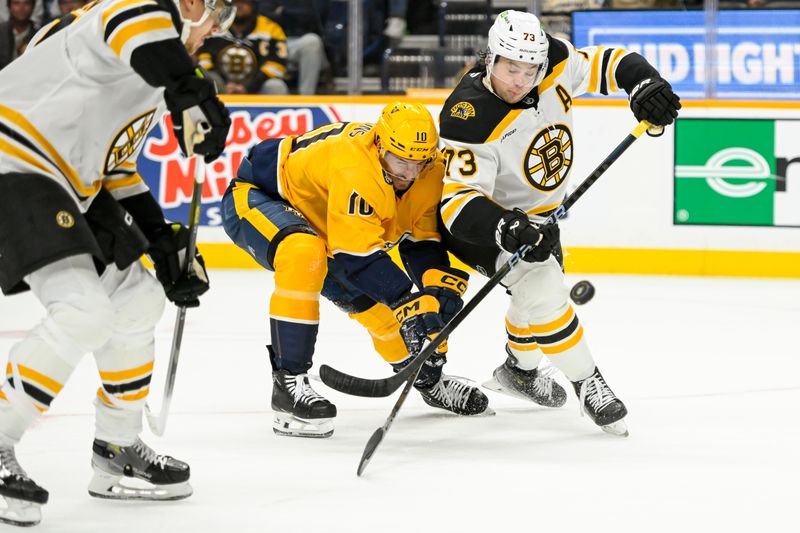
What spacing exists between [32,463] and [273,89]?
4.00m

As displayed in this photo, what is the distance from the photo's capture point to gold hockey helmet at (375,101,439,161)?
10.7ft

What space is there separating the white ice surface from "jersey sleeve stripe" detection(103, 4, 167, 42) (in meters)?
1.02

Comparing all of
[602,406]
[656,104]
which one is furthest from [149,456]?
[656,104]

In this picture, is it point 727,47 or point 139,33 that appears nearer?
point 139,33

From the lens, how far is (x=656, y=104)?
3.25 m

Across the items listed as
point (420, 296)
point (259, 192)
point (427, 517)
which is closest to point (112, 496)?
point (427, 517)

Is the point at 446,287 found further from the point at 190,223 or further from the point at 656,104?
the point at 190,223

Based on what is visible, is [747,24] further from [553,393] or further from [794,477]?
[794,477]

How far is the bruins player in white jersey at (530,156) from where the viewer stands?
3.21m

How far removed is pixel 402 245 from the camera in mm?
3701

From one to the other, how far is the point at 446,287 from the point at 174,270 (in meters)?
0.96

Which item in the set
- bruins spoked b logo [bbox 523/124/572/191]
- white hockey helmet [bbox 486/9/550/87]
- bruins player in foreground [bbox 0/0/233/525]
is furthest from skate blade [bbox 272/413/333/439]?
→ white hockey helmet [bbox 486/9/550/87]

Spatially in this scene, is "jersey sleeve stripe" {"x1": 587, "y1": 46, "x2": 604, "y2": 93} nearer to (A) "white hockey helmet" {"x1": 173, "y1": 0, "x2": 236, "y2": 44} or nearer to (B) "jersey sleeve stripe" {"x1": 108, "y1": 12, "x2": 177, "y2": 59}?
(A) "white hockey helmet" {"x1": 173, "y1": 0, "x2": 236, "y2": 44}

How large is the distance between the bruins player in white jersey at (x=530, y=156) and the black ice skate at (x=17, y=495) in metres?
1.31
